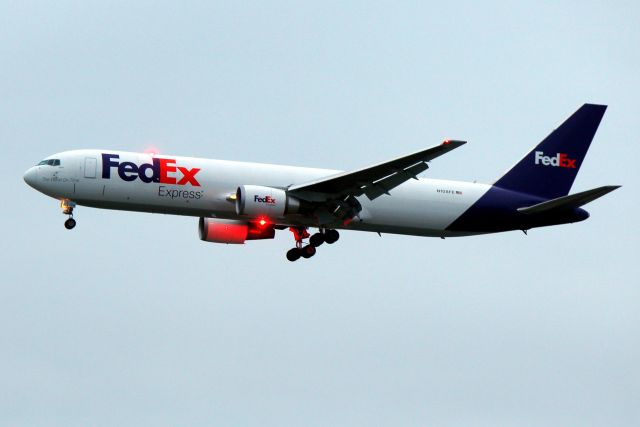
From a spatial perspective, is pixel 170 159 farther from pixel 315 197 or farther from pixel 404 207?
pixel 404 207

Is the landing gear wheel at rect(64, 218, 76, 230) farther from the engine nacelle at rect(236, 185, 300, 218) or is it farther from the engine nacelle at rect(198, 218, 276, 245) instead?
the engine nacelle at rect(236, 185, 300, 218)

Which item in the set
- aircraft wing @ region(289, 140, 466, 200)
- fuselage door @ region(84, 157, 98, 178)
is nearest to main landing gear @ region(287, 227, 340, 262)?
aircraft wing @ region(289, 140, 466, 200)

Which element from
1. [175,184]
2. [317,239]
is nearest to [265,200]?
[175,184]

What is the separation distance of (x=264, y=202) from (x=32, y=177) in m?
10.4

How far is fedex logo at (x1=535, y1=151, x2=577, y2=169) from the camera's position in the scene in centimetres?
6594

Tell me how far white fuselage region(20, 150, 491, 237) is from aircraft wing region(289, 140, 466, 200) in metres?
1.77

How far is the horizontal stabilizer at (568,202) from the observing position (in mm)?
60062

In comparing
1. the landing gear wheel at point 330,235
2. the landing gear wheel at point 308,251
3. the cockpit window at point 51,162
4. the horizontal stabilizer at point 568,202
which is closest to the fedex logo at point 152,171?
the cockpit window at point 51,162

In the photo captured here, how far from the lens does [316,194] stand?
59.7 meters

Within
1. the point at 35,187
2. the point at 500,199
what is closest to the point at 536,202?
the point at 500,199

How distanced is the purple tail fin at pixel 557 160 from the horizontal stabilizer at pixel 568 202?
185 cm

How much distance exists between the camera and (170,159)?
59625mm

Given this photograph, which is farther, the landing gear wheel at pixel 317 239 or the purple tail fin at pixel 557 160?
the purple tail fin at pixel 557 160

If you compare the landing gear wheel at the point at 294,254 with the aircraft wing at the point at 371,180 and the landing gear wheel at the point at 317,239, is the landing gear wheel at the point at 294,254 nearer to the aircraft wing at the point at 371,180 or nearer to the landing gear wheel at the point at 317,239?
the landing gear wheel at the point at 317,239
